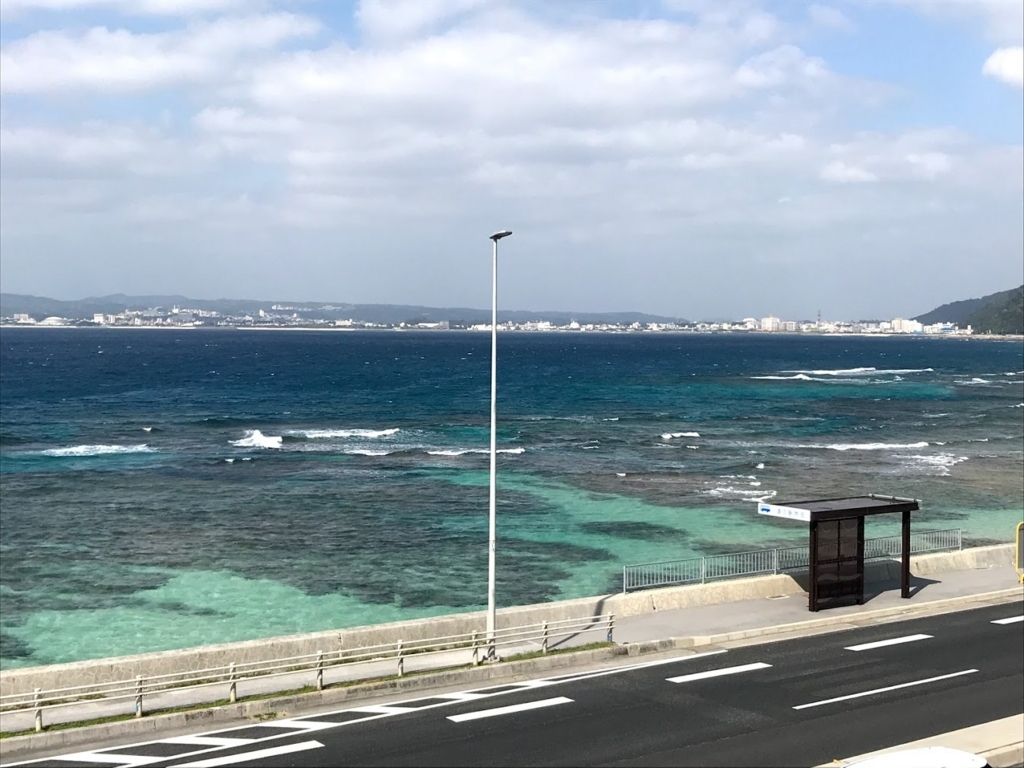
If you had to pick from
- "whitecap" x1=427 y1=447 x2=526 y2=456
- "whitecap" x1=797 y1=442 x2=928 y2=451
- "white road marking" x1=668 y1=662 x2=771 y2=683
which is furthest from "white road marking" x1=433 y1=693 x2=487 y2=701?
"whitecap" x1=797 y1=442 x2=928 y2=451

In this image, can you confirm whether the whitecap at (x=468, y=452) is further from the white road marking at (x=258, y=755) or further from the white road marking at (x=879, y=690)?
the white road marking at (x=258, y=755)

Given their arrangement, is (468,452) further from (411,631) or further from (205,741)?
(205,741)

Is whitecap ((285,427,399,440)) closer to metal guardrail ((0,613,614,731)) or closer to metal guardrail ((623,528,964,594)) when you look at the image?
metal guardrail ((623,528,964,594))

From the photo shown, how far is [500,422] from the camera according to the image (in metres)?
85.4

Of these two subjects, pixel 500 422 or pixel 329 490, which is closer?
pixel 329 490

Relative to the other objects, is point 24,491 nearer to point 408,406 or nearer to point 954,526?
point 954,526

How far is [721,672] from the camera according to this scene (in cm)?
1975

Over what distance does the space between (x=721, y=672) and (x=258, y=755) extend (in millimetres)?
8724

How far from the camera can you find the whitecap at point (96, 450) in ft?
211

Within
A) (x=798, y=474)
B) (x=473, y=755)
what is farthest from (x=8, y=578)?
(x=798, y=474)

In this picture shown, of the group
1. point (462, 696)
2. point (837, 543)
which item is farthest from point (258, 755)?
point (837, 543)

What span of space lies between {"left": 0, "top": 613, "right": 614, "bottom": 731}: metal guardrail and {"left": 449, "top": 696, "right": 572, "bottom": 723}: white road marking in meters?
2.35

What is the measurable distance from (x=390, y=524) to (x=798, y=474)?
82.6ft

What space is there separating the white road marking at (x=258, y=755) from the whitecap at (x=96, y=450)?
52706 millimetres
